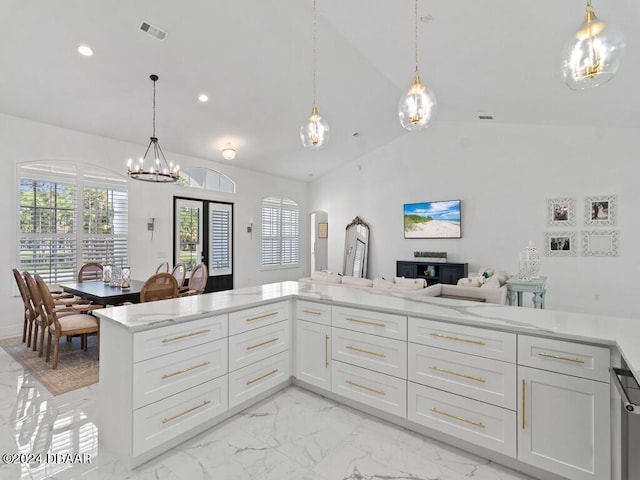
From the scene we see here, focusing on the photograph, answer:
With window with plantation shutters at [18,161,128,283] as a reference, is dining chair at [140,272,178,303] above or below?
below

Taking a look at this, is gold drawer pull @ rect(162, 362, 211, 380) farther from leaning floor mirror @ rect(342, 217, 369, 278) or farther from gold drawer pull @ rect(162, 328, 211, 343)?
leaning floor mirror @ rect(342, 217, 369, 278)

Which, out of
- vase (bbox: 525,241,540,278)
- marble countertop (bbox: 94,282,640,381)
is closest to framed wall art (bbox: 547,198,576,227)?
vase (bbox: 525,241,540,278)

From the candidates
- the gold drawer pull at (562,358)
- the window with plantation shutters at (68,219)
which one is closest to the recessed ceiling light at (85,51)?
the window with plantation shutters at (68,219)

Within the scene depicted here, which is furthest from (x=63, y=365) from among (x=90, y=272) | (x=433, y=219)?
(x=433, y=219)

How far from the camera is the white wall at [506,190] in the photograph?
5.73 meters

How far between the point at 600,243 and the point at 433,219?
303cm

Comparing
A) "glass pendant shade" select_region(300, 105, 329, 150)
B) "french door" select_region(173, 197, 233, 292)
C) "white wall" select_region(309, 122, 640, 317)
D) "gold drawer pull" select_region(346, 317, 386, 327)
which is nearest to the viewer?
"gold drawer pull" select_region(346, 317, 386, 327)

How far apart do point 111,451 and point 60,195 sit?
462cm

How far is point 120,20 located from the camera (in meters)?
3.58

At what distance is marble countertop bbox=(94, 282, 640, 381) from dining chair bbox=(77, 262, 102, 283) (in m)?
3.41

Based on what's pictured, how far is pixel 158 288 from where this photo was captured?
3.76 meters

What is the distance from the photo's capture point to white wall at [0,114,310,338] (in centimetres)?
471

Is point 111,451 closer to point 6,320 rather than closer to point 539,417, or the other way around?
point 539,417

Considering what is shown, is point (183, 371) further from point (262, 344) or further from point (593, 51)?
point (593, 51)
